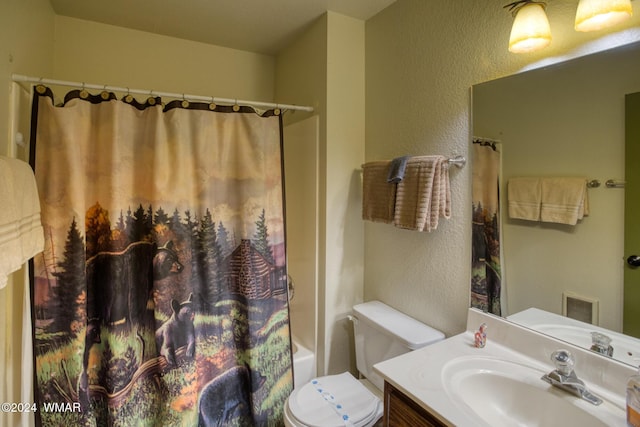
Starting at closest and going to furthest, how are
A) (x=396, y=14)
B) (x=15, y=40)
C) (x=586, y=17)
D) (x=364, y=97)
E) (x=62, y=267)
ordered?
(x=586, y=17) < (x=15, y=40) < (x=62, y=267) < (x=396, y=14) < (x=364, y=97)

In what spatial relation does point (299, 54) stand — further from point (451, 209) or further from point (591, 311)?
point (591, 311)

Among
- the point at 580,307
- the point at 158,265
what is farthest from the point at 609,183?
the point at 158,265

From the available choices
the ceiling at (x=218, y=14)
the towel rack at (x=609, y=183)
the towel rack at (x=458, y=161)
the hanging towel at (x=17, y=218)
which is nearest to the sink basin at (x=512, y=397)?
the towel rack at (x=609, y=183)

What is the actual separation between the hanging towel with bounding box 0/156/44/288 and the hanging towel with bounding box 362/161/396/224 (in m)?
1.40

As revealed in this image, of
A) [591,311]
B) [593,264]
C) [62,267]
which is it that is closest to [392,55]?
[593,264]

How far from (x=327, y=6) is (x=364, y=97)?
522 mm

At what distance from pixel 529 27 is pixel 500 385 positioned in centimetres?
120

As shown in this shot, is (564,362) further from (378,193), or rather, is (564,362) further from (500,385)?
(378,193)

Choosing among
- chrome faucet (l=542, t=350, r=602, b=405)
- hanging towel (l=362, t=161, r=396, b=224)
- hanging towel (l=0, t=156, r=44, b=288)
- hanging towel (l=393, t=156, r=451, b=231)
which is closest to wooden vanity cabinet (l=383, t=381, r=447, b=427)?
chrome faucet (l=542, t=350, r=602, b=405)

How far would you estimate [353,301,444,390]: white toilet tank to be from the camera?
4.70 ft

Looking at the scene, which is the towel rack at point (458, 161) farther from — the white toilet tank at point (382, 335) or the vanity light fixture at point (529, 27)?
the white toilet tank at point (382, 335)

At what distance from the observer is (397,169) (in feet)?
4.87

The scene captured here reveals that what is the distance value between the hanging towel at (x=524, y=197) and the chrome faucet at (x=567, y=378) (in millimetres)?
464

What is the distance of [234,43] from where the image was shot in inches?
87.7
